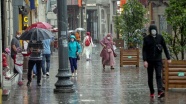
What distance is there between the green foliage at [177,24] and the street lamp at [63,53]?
2910mm

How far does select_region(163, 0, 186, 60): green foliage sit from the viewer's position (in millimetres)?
17541

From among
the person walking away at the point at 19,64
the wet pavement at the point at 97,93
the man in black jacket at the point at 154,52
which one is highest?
the man in black jacket at the point at 154,52

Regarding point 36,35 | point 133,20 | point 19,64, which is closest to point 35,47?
point 36,35

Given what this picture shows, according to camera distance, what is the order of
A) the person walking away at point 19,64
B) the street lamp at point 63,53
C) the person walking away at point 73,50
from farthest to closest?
the person walking away at point 73,50 < the person walking away at point 19,64 < the street lamp at point 63,53

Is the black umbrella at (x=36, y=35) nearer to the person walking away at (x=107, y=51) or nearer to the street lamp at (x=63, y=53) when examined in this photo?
the street lamp at (x=63, y=53)

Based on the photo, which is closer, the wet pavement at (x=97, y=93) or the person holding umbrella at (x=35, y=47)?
the wet pavement at (x=97, y=93)

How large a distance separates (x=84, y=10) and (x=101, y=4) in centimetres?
274

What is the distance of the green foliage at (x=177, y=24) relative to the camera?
57.5ft

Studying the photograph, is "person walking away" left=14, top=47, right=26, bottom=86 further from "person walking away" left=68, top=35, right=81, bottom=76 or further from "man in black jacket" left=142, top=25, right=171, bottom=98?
"man in black jacket" left=142, top=25, right=171, bottom=98

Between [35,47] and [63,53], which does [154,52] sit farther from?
[35,47]

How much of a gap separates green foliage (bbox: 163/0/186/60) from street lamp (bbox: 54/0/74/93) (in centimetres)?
291

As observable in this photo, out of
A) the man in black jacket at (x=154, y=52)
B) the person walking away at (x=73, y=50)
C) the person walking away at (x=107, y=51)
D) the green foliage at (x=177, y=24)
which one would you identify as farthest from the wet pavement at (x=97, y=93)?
the person walking away at (x=107, y=51)

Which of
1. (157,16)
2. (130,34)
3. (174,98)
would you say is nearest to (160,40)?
(174,98)

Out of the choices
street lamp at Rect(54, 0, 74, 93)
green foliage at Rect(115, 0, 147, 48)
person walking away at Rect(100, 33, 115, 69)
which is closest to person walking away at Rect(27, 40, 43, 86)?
street lamp at Rect(54, 0, 74, 93)
